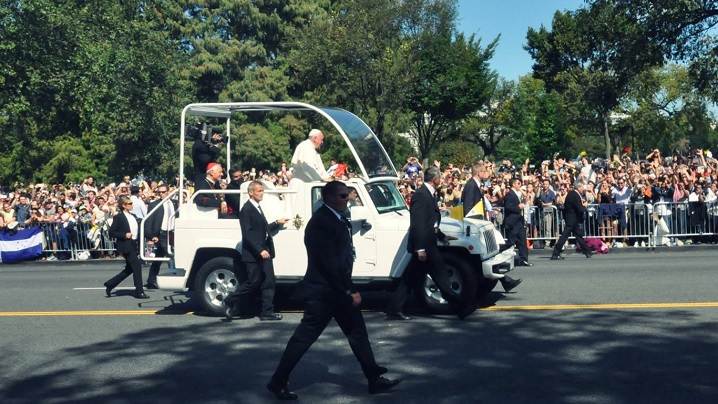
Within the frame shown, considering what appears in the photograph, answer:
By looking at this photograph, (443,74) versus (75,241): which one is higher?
(443,74)

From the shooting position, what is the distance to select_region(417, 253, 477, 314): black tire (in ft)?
37.3

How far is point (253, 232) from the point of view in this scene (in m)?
11.3

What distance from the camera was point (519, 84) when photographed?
78.1 meters

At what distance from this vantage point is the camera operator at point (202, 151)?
12.9m

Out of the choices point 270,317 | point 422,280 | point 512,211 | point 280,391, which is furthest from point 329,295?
point 512,211

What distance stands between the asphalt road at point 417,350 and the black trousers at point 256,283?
1.09ft

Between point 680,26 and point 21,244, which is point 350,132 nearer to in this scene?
point 21,244

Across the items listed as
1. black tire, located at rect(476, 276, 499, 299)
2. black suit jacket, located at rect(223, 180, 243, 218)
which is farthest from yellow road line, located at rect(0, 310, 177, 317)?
black tire, located at rect(476, 276, 499, 299)

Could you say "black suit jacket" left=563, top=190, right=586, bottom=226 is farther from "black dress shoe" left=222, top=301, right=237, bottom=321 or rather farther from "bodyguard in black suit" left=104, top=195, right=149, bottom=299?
"black dress shoe" left=222, top=301, right=237, bottom=321

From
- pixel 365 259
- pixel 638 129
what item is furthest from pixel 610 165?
pixel 638 129

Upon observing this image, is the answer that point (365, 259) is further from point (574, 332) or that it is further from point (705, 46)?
point (705, 46)

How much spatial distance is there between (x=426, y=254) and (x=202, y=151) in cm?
386

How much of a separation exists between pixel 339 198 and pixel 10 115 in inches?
1123

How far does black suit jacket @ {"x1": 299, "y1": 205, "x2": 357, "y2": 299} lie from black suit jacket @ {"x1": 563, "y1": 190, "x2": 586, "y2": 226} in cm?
1195
